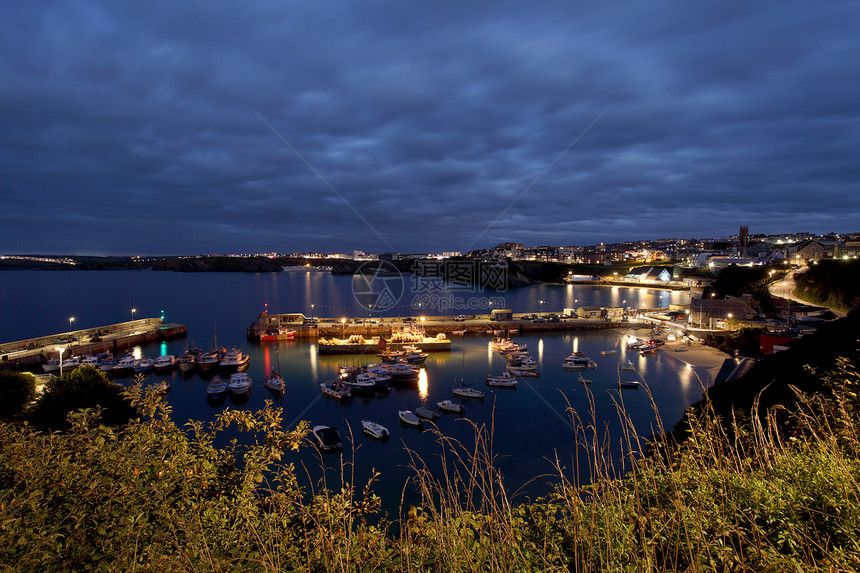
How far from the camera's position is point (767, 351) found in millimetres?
16656

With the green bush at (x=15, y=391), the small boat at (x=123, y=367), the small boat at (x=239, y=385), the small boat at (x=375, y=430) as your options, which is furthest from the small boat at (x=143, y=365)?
the small boat at (x=375, y=430)

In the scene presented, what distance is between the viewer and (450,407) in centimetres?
1259

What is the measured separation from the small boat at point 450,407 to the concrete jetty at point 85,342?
54.8 feet

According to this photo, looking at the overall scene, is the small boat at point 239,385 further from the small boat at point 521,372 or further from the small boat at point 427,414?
the small boat at point 521,372

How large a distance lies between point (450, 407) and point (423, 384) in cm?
342

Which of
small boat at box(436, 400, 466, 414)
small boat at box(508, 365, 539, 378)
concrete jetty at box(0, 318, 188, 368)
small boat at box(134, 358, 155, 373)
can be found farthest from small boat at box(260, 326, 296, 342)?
small boat at box(436, 400, 466, 414)

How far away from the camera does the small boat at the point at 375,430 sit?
34.9 feet

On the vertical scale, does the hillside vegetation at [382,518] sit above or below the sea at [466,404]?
above

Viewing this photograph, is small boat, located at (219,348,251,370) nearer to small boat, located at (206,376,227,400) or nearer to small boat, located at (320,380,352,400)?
small boat, located at (206,376,227,400)

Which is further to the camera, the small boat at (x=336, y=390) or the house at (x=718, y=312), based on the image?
the house at (x=718, y=312)

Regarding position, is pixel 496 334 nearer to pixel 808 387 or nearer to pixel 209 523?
pixel 808 387

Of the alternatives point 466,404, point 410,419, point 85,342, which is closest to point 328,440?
point 410,419

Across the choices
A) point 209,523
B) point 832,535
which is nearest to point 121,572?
point 209,523

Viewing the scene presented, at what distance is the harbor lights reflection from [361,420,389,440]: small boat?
3461 millimetres
